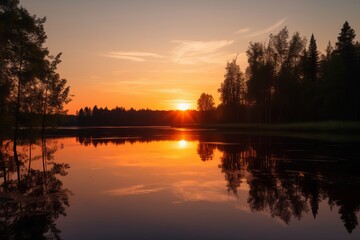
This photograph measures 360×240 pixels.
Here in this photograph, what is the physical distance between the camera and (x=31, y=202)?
12.6 metres

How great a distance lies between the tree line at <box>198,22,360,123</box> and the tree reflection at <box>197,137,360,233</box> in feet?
160

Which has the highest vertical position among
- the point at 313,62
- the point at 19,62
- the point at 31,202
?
the point at 313,62

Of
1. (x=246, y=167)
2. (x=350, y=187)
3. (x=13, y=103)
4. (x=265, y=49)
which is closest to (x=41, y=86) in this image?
(x=13, y=103)

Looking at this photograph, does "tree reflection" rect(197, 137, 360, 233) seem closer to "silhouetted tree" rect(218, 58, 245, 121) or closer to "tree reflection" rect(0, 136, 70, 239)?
"tree reflection" rect(0, 136, 70, 239)

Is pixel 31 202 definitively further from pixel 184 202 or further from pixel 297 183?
pixel 297 183

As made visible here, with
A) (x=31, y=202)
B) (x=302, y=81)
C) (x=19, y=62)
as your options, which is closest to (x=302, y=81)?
(x=302, y=81)

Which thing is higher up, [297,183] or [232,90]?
[232,90]

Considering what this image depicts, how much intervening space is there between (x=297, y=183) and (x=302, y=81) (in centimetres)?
7250

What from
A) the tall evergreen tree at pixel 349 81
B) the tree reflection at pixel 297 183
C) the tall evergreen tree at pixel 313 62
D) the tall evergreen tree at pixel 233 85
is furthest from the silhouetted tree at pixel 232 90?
the tree reflection at pixel 297 183

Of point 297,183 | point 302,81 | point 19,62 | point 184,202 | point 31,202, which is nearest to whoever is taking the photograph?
point 31,202

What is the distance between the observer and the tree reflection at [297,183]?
11830mm

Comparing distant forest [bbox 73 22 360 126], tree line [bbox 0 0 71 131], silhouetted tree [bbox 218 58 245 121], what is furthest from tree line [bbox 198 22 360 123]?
tree line [bbox 0 0 71 131]

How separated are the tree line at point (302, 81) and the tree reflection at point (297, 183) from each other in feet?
160

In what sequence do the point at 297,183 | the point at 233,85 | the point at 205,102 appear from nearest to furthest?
the point at 297,183 → the point at 233,85 → the point at 205,102
